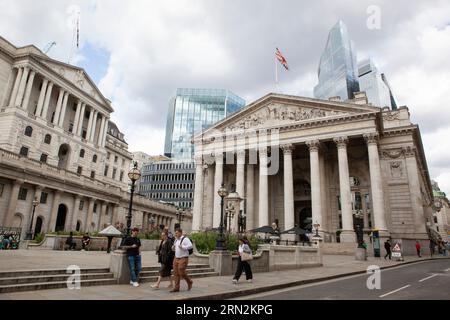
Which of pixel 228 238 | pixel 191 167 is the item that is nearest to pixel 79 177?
pixel 228 238

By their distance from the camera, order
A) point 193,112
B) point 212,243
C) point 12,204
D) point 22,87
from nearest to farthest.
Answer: point 212,243, point 12,204, point 22,87, point 193,112

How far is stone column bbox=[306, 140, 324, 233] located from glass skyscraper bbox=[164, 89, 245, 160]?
77.9m

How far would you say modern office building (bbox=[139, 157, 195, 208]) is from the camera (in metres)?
94.1

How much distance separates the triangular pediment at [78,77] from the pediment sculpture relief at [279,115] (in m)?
27.4

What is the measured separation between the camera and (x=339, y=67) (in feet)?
273

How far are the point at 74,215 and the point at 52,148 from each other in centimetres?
1121

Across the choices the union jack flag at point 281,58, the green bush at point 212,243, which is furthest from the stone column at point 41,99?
the green bush at point 212,243

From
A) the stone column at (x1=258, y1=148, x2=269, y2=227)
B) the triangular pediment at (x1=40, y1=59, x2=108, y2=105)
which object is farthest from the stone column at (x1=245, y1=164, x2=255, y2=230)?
the triangular pediment at (x1=40, y1=59, x2=108, y2=105)

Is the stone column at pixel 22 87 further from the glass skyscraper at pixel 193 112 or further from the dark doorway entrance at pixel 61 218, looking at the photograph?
the glass skyscraper at pixel 193 112

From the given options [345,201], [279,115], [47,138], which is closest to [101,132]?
[47,138]

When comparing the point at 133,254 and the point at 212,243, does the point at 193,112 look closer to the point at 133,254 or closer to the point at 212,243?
the point at 212,243

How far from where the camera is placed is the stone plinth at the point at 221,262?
48.1 ft
